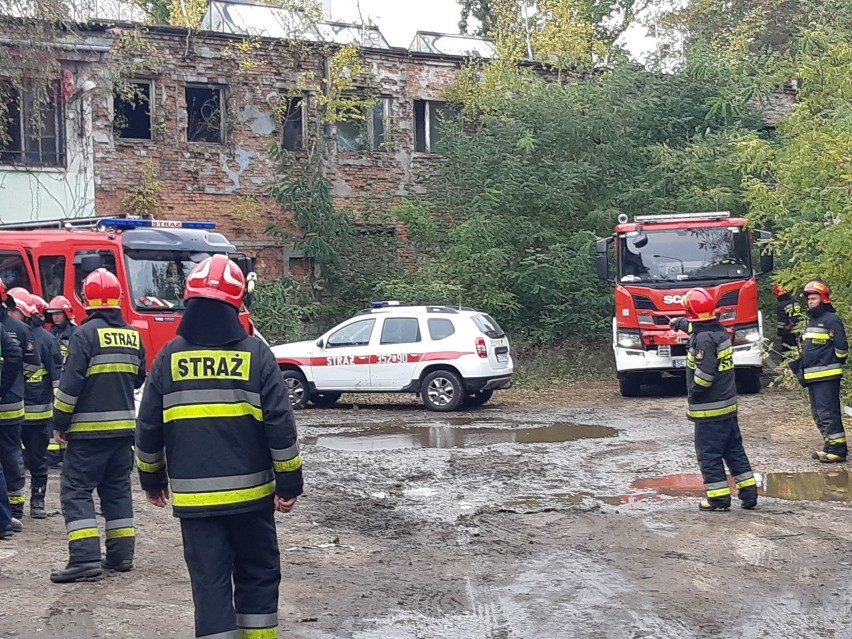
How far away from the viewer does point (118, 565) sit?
765 cm

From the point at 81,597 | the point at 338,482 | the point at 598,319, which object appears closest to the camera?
the point at 81,597

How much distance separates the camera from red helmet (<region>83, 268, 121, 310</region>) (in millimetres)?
7730

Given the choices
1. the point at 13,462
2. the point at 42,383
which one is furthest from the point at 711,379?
the point at 13,462

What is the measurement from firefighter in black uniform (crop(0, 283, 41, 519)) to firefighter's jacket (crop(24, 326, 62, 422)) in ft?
0.31

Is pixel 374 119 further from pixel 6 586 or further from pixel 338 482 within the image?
pixel 6 586

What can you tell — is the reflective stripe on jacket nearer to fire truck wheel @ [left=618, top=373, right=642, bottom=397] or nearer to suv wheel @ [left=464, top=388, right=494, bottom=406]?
suv wheel @ [left=464, top=388, right=494, bottom=406]

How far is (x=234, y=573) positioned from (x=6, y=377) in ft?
13.4

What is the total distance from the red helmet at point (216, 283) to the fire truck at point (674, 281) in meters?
14.3

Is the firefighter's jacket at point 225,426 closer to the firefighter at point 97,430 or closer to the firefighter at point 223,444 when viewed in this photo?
the firefighter at point 223,444

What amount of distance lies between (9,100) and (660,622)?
19.3 meters

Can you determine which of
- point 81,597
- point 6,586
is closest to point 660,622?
point 81,597

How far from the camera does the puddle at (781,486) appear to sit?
34.0 ft

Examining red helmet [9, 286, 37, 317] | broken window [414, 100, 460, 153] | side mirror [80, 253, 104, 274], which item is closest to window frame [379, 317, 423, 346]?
side mirror [80, 253, 104, 274]

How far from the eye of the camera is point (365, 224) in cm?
2666
